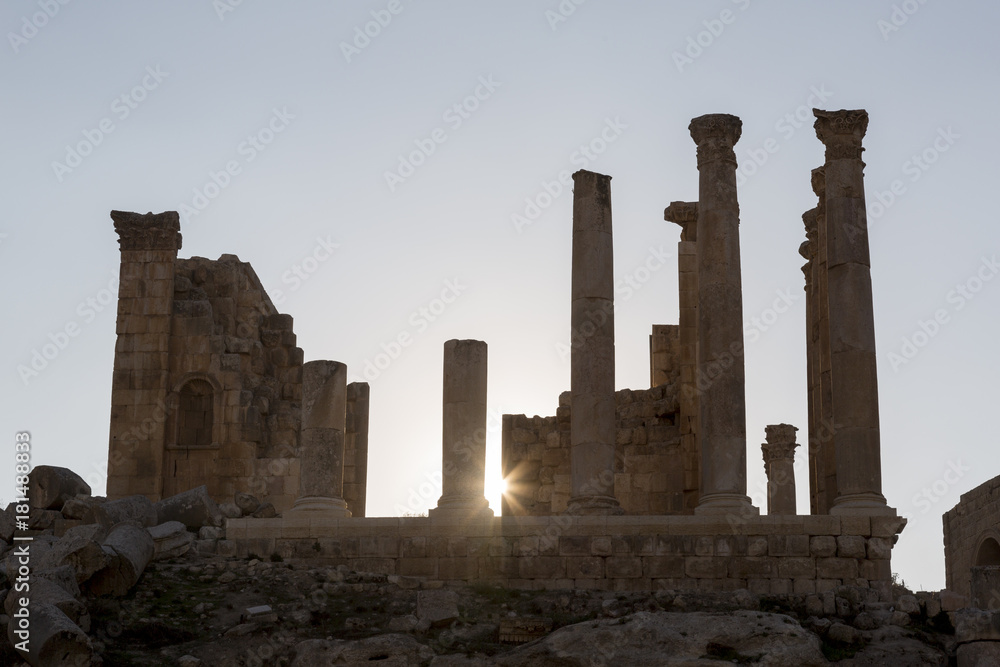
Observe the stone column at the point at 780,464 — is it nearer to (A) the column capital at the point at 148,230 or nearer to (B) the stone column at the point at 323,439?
(B) the stone column at the point at 323,439

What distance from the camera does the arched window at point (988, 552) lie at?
3475 centimetres

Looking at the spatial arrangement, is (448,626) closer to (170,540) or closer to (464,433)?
(464,433)

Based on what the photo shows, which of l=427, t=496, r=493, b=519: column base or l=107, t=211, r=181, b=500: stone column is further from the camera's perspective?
l=107, t=211, r=181, b=500: stone column

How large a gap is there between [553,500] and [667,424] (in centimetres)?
339

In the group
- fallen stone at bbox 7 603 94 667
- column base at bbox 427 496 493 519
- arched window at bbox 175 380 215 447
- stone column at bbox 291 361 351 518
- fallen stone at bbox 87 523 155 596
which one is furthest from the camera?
arched window at bbox 175 380 215 447

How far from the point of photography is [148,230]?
32.9m

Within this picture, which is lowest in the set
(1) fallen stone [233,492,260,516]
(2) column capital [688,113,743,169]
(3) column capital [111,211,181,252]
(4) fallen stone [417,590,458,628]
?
(4) fallen stone [417,590,458,628]

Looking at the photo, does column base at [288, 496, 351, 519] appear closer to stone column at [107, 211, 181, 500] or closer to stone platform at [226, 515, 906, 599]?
stone platform at [226, 515, 906, 599]

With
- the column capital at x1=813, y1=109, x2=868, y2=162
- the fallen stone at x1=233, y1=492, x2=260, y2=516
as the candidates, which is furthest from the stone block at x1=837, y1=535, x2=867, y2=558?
the fallen stone at x1=233, y1=492, x2=260, y2=516

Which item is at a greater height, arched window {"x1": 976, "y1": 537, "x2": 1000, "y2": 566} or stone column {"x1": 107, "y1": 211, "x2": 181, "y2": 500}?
stone column {"x1": 107, "y1": 211, "x2": 181, "y2": 500}

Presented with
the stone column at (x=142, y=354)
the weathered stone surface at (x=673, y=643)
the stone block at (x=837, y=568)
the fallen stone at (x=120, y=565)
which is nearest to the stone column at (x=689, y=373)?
the stone block at (x=837, y=568)

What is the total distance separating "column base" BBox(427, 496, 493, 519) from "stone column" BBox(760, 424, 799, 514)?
13.5m

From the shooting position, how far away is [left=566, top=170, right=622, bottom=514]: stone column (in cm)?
2598

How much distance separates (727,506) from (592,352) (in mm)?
3864
